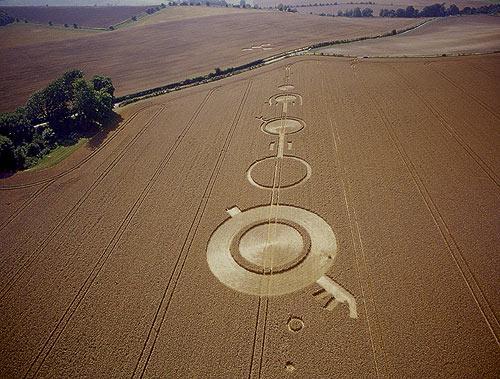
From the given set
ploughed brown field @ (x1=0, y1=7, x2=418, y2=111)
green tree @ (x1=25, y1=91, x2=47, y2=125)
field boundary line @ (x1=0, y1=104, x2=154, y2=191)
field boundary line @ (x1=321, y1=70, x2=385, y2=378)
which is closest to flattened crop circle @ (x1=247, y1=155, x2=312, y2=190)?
field boundary line @ (x1=321, y1=70, x2=385, y2=378)

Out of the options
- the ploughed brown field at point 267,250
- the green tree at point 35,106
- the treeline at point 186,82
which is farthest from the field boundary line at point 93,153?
the green tree at point 35,106

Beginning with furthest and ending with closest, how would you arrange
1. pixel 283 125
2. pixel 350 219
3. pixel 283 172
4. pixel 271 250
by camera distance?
pixel 283 125
pixel 283 172
pixel 350 219
pixel 271 250

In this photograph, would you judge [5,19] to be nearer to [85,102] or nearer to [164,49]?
[164,49]

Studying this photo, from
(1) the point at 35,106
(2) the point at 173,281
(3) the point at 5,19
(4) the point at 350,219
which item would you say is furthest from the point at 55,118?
(3) the point at 5,19

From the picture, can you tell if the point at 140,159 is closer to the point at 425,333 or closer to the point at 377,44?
the point at 425,333

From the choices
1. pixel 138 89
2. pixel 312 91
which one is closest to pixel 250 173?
pixel 312 91

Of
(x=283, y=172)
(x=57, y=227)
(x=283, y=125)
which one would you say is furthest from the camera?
(x=283, y=125)

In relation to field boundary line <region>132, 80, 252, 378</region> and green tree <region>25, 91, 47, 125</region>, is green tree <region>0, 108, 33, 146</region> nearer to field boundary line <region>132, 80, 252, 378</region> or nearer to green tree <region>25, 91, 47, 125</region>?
green tree <region>25, 91, 47, 125</region>

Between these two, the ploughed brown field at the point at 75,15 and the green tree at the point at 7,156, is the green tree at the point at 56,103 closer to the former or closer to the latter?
the green tree at the point at 7,156
